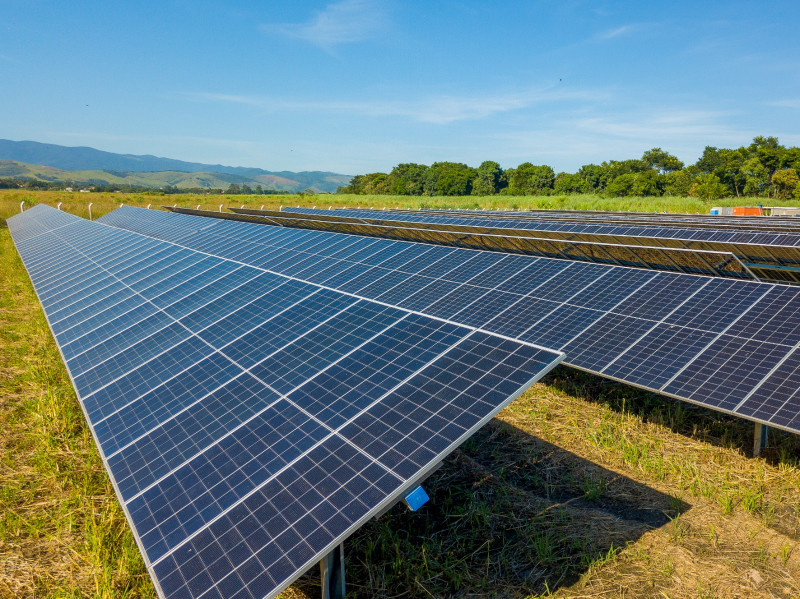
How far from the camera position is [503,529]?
626 cm

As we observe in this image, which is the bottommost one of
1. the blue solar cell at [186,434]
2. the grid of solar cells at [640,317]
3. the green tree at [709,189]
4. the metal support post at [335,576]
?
the metal support post at [335,576]

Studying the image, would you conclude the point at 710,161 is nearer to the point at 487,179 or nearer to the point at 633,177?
the point at 633,177

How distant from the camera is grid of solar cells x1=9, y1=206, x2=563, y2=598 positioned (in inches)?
148

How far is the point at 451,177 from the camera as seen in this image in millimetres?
136000

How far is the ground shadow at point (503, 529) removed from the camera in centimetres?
536

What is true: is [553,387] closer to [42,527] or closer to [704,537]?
[704,537]

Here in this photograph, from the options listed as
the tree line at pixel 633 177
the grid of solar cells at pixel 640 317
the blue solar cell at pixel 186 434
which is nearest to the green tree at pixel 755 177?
the tree line at pixel 633 177

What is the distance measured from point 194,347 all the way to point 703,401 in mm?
7371

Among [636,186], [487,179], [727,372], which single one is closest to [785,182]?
[636,186]

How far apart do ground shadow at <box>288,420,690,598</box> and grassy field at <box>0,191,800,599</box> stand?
0.02 m

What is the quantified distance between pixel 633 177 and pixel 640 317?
Result: 303 feet

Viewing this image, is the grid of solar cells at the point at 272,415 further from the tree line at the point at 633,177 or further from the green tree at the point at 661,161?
the green tree at the point at 661,161

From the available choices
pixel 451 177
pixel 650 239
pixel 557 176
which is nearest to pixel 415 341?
pixel 650 239

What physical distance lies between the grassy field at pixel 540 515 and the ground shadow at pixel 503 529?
20 millimetres
